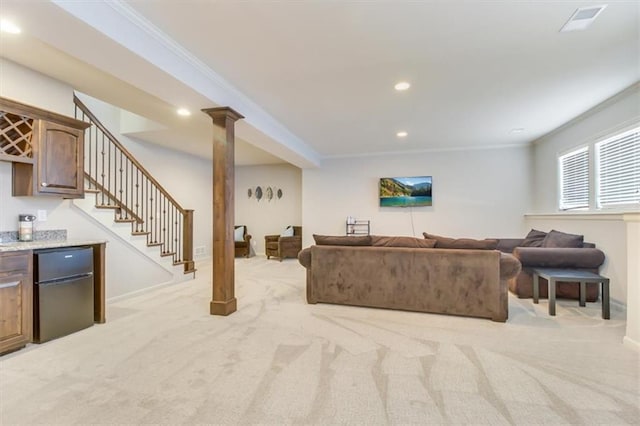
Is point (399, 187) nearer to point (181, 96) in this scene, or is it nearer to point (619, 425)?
point (181, 96)

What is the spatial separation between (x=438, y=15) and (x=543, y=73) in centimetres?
177

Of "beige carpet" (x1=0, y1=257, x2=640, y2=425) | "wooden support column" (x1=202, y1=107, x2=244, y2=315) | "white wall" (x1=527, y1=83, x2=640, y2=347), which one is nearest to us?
"beige carpet" (x1=0, y1=257, x2=640, y2=425)

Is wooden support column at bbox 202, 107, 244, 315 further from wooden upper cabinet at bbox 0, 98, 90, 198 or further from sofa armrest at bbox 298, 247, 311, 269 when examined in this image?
wooden upper cabinet at bbox 0, 98, 90, 198

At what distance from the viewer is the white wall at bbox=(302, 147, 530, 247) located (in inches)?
262

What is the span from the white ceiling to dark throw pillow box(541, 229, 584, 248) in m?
1.80

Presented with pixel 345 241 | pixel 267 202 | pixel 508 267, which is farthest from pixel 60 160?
pixel 267 202

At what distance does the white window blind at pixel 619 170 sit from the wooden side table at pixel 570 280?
1.09m

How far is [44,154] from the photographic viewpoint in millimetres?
3070

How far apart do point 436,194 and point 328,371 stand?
18.8ft

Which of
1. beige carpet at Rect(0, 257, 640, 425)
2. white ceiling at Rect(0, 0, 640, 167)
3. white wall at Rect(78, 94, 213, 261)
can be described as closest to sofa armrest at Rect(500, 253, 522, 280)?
beige carpet at Rect(0, 257, 640, 425)

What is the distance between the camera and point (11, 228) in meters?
3.03

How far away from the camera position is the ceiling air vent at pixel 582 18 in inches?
89.0

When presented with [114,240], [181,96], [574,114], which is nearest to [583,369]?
[574,114]

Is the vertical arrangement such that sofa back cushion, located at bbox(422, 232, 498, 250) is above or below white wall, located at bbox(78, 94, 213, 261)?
below
